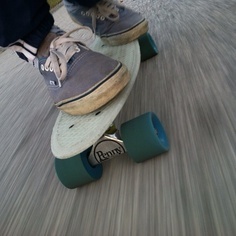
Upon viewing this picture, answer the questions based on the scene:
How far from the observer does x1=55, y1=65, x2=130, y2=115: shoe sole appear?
602mm

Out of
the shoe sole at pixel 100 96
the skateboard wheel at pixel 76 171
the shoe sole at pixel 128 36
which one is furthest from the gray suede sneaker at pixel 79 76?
the shoe sole at pixel 128 36

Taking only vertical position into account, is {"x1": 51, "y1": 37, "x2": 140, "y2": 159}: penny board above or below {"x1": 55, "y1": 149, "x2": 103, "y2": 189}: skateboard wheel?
above

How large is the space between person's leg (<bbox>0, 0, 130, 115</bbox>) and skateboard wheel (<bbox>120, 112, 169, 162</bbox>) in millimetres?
84

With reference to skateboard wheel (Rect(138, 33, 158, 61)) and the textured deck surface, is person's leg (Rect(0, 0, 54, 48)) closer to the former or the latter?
the textured deck surface

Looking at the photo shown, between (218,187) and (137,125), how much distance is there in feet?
0.69

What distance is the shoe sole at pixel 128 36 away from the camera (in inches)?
38.1

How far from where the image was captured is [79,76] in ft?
2.09

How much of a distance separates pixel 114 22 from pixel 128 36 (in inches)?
3.6

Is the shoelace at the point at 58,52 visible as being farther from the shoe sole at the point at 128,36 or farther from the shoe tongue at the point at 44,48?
the shoe sole at the point at 128,36

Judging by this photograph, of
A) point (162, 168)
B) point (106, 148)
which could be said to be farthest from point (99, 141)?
point (162, 168)

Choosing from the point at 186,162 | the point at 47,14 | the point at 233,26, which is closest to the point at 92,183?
the point at 186,162

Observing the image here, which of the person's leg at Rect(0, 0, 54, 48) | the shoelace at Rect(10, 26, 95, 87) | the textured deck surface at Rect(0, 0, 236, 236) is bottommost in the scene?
the textured deck surface at Rect(0, 0, 236, 236)

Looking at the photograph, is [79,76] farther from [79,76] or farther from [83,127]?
[83,127]

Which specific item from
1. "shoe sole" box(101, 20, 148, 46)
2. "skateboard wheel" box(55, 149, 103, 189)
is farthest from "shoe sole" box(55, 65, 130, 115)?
"shoe sole" box(101, 20, 148, 46)
